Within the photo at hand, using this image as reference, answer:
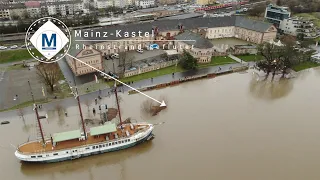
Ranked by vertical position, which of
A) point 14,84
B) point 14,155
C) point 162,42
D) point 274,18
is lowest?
point 14,155

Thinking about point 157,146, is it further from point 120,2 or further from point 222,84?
point 120,2

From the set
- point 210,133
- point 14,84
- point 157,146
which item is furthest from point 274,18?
point 14,84

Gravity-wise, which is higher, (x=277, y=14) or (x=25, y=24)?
(x=277, y=14)

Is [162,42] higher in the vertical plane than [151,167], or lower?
higher

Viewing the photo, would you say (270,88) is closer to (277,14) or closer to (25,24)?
(277,14)

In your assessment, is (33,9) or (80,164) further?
(33,9)

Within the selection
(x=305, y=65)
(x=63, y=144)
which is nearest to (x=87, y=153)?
(x=63, y=144)
